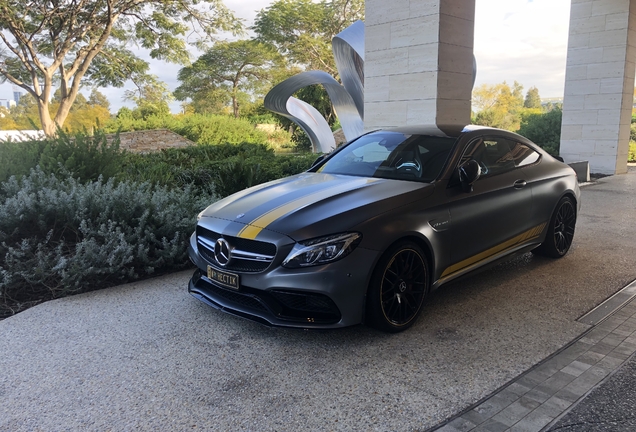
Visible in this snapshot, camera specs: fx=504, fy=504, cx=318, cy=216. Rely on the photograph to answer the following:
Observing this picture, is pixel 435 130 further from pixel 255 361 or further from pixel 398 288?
pixel 255 361

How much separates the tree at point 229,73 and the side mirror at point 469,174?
1576 inches

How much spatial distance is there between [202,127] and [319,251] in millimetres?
27048

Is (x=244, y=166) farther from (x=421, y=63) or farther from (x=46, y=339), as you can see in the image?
(x=46, y=339)

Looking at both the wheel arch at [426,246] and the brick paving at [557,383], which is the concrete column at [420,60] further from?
the brick paving at [557,383]

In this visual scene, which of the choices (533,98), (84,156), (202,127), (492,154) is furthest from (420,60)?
(533,98)

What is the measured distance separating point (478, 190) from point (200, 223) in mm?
2369

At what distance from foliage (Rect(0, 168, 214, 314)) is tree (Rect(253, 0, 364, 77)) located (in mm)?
36470

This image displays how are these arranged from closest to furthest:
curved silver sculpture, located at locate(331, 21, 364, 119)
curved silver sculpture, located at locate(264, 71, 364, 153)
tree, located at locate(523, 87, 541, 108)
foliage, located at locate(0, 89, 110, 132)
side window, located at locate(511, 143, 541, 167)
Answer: side window, located at locate(511, 143, 541, 167)
curved silver sculpture, located at locate(331, 21, 364, 119)
curved silver sculpture, located at locate(264, 71, 364, 153)
foliage, located at locate(0, 89, 110, 132)
tree, located at locate(523, 87, 541, 108)

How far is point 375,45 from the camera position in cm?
955

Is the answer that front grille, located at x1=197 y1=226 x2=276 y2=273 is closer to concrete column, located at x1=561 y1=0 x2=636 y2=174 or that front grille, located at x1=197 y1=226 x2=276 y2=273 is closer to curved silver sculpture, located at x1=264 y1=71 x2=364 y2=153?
curved silver sculpture, located at x1=264 y1=71 x2=364 y2=153

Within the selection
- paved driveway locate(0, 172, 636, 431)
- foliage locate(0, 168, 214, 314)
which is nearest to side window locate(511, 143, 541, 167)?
paved driveway locate(0, 172, 636, 431)

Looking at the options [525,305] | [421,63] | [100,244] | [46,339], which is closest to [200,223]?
[46,339]

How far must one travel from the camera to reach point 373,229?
348 centimetres

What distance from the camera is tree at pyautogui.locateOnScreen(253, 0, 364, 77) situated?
39969 mm
